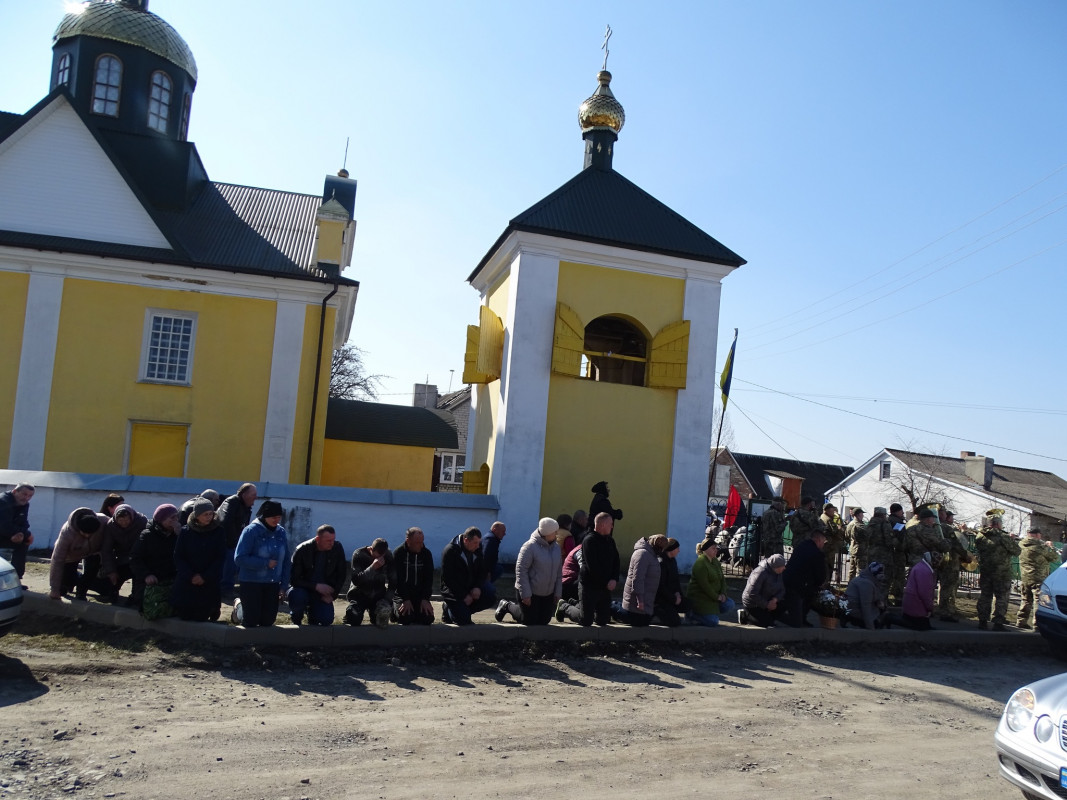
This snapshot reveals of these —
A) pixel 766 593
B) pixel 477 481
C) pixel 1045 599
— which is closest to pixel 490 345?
pixel 477 481

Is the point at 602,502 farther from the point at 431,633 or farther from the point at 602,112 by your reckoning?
the point at 602,112

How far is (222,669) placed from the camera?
7855 mm

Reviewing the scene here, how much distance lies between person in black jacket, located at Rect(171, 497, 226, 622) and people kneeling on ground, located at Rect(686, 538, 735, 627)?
20.0 feet

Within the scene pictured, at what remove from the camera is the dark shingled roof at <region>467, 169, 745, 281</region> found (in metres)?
17.0

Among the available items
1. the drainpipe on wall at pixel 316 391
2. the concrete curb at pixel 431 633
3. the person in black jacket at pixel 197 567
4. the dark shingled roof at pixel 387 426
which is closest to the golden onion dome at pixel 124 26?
the drainpipe on wall at pixel 316 391

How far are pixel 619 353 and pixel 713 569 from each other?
836 centimetres

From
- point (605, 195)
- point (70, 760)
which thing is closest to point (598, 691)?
point (70, 760)

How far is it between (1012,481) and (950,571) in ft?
143

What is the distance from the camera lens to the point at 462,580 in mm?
9859

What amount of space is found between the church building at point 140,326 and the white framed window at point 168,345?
32 millimetres

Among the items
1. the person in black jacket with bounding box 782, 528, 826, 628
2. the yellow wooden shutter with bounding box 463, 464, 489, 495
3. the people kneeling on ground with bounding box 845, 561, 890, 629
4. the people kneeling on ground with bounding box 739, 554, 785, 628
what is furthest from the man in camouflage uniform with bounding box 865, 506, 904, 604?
the yellow wooden shutter with bounding box 463, 464, 489, 495

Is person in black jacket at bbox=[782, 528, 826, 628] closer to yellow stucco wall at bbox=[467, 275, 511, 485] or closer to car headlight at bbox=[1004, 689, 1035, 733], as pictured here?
car headlight at bbox=[1004, 689, 1035, 733]

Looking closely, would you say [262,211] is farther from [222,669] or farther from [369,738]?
[369,738]

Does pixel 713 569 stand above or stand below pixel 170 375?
below
